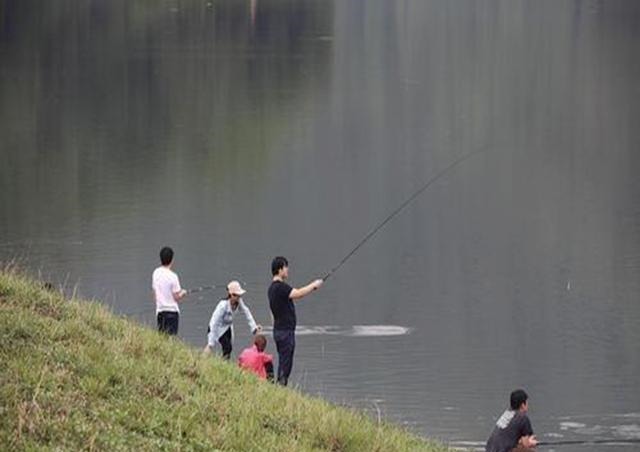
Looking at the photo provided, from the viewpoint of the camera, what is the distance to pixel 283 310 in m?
16.1

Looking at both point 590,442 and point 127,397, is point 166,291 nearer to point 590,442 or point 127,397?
point 590,442

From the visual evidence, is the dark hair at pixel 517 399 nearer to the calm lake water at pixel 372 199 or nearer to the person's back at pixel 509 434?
the person's back at pixel 509 434

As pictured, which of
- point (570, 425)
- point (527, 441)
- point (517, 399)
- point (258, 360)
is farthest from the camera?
point (570, 425)

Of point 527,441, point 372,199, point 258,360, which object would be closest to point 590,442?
point 527,441

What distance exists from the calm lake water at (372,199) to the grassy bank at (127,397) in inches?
353

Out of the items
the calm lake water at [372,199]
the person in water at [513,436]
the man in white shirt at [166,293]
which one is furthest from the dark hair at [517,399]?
the calm lake water at [372,199]

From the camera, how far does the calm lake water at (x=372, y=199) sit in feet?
83.8

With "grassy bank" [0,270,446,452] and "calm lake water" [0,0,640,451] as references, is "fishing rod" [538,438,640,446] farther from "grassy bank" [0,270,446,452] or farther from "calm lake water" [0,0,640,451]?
"grassy bank" [0,270,446,452]

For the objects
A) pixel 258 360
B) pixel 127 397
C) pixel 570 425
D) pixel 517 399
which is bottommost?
pixel 570 425

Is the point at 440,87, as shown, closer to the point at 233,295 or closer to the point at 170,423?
the point at 233,295

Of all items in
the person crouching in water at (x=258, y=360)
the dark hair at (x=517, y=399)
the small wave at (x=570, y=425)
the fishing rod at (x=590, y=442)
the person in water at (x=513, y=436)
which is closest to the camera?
the person in water at (x=513, y=436)

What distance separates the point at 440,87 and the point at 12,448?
68639mm

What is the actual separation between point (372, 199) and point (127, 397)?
1372 inches

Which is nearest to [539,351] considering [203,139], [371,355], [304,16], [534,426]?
[371,355]
